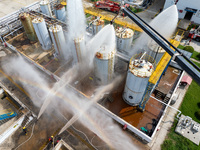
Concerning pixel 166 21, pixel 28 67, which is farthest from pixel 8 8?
pixel 166 21

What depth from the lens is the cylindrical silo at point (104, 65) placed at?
20.0 meters

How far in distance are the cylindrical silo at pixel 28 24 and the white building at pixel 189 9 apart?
4065 cm

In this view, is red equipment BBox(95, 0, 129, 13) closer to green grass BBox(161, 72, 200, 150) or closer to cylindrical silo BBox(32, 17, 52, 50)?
cylindrical silo BBox(32, 17, 52, 50)

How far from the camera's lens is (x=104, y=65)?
21.0 meters

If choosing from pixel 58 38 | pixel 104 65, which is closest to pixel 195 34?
pixel 104 65

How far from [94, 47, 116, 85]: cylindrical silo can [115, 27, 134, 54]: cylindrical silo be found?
5841mm

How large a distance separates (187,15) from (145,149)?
4324 centimetres

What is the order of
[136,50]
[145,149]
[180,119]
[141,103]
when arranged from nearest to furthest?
[145,149]
[141,103]
[180,119]
[136,50]

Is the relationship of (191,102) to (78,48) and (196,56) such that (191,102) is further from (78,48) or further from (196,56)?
(78,48)

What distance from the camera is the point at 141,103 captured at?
21.0 metres

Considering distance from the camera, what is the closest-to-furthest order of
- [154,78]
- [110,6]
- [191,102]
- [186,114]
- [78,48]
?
[154,78] → [186,114] → [78,48] → [191,102] → [110,6]

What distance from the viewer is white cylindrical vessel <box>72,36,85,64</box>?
2362cm

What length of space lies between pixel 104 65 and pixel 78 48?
647cm

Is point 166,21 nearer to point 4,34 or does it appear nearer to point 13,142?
point 13,142
